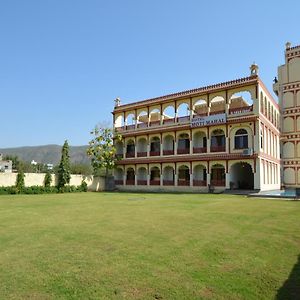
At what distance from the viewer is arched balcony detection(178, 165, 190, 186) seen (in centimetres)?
3759

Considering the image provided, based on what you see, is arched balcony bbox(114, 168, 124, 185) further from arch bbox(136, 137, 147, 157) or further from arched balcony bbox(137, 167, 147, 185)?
arch bbox(136, 137, 147, 157)

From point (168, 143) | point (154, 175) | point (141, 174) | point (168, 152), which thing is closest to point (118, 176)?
point (141, 174)

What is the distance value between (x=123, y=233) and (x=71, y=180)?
3245 centimetres

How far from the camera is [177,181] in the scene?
37.9 m

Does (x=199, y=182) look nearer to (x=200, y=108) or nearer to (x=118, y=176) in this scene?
(x=200, y=108)

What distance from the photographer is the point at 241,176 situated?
121 feet

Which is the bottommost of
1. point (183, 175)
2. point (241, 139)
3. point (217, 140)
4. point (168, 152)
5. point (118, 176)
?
point (118, 176)

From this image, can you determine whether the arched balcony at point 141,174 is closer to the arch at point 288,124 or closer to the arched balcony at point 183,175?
the arched balcony at point 183,175

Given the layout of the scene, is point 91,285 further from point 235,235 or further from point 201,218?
point 201,218

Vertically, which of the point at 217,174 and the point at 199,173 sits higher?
the point at 199,173

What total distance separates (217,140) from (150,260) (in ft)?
98.4

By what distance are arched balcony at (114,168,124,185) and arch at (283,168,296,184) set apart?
21972 mm

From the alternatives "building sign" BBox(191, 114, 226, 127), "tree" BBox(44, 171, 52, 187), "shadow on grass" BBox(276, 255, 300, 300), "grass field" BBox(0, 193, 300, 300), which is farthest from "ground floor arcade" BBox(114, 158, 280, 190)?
"shadow on grass" BBox(276, 255, 300, 300)

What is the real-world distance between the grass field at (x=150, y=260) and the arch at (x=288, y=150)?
104ft
